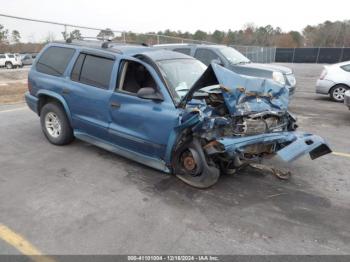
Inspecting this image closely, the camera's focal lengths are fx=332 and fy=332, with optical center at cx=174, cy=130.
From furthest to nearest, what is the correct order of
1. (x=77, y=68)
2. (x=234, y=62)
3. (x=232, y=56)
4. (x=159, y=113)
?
(x=232, y=56) → (x=234, y=62) → (x=77, y=68) → (x=159, y=113)

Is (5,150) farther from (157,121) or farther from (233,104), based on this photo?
(233,104)

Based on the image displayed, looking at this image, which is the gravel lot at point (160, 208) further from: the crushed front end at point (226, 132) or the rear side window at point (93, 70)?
the rear side window at point (93, 70)

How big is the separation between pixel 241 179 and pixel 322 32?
78992 mm

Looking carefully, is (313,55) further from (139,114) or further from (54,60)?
(139,114)

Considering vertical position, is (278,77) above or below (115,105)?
below

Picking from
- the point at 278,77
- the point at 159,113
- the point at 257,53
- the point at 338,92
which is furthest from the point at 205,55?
the point at 257,53

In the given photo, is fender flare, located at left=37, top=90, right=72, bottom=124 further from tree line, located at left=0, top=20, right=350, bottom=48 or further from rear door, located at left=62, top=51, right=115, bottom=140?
tree line, located at left=0, top=20, right=350, bottom=48

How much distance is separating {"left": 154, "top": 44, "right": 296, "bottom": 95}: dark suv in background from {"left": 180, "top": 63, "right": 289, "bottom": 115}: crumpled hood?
509 cm

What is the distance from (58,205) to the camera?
3885 millimetres

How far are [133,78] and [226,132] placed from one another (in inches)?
68.9

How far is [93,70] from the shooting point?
5238 mm

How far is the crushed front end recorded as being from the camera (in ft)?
13.4

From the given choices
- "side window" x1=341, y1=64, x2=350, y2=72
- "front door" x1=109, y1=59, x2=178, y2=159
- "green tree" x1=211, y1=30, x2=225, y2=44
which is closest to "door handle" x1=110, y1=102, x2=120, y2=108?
"front door" x1=109, y1=59, x2=178, y2=159

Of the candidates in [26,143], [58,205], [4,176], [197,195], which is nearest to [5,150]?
[26,143]
